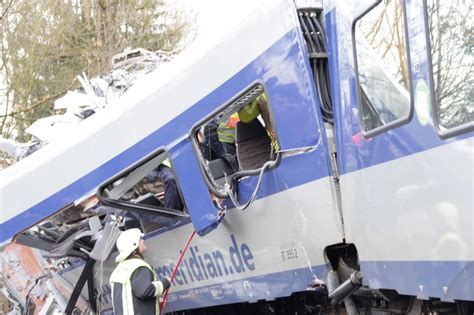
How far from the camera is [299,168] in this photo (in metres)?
4.24

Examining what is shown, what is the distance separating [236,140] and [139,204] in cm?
89

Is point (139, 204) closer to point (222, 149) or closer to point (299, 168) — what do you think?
point (222, 149)

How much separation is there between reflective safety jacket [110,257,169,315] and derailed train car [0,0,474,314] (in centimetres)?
21

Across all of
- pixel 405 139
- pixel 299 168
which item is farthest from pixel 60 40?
pixel 405 139

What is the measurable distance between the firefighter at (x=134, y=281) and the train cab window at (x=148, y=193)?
1.21 ft

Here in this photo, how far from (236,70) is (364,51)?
91 centimetres

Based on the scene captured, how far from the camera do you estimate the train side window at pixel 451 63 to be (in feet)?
10.2

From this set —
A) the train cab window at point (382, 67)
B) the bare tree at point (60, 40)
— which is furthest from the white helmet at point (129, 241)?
the bare tree at point (60, 40)

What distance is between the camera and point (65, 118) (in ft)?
24.3

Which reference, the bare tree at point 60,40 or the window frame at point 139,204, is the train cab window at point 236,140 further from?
the bare tree at point 60,40

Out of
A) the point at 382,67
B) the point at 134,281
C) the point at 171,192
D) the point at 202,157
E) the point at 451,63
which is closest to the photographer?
the point at 451,63

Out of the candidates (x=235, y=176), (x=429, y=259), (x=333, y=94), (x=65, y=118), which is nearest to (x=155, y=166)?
(x=235, y=176)

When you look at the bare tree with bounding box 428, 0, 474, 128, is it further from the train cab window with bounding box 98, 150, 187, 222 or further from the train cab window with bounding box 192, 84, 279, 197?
the train cab window with bounding box 98, 150, 187, 222

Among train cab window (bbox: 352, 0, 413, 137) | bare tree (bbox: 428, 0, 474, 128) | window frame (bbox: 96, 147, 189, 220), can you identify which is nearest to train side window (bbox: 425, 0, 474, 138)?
bare tree (bbox: 428, 0, 474, 128)
